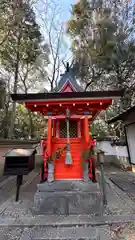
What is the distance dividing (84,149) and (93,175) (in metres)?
0.62

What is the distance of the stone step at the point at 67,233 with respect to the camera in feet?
7.68

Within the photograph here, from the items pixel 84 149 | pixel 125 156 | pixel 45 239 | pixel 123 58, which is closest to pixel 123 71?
pixel 123 58

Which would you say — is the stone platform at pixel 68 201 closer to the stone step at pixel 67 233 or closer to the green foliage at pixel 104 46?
the stone step at pixel 67 233

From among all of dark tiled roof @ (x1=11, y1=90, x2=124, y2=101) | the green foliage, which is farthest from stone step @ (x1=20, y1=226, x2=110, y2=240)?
the green foliage

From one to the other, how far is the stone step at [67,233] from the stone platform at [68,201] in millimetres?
546

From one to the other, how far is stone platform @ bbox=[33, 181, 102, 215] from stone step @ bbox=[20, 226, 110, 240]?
0.55 meters

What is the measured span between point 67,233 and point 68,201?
762 millimetres

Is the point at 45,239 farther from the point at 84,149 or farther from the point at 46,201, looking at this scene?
the point at 84,149

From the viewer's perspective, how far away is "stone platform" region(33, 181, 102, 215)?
315 cm

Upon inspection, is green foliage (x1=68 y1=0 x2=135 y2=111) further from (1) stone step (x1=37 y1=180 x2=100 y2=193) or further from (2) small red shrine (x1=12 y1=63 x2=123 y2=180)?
(1) stone step (x1=37 y1=180 x2=100 y2=193)

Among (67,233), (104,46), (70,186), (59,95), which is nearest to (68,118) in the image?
(59,95)

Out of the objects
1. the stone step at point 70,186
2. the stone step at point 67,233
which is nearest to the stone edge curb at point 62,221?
the stone step at point 67,233

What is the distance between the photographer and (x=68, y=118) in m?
3.79

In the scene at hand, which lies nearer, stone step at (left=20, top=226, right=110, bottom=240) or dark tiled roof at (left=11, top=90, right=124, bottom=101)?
stone step at (left=20, top=226, right=110, bottom=240)
